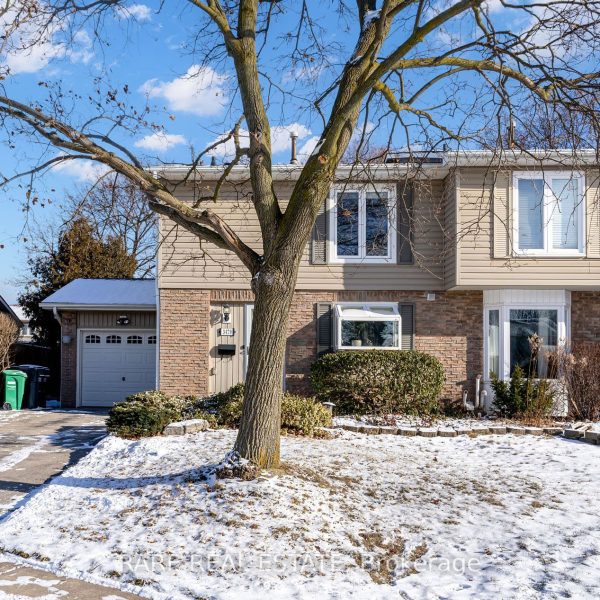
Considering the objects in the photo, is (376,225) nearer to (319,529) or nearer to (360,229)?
(360,229)

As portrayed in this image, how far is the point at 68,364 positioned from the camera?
15.5 metres

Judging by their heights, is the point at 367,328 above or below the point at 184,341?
above

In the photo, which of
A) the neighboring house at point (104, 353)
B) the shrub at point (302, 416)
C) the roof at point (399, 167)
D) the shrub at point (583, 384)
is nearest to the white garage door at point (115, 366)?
the neighboring house at point (104, 353)

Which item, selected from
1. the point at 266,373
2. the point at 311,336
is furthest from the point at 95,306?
the point at 266,373

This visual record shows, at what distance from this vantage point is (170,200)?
613 centimetres

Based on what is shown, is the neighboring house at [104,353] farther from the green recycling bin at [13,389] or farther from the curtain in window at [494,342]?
the curtain in window at [494,342]

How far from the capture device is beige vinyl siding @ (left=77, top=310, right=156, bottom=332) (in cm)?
1548

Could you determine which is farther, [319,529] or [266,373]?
[266,373]

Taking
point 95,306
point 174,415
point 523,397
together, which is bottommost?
point 174,415

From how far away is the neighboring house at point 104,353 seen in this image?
609 inches

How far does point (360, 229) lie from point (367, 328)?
2022mm

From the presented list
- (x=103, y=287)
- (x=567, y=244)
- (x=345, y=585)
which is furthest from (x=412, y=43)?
(x=103, y=287)

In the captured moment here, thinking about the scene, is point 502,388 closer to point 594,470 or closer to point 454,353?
point 454,353

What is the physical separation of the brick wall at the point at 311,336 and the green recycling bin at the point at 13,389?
195 inches
